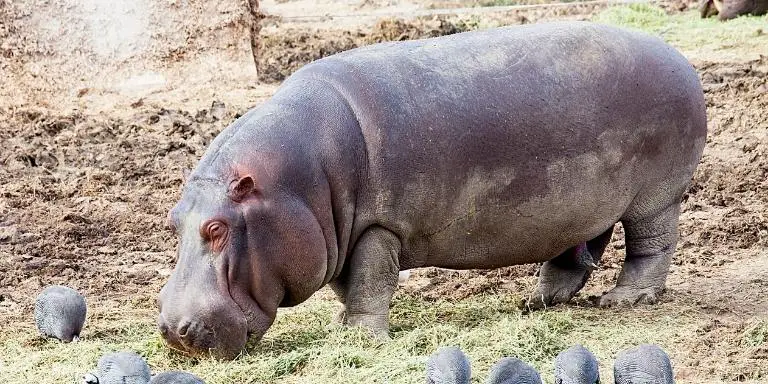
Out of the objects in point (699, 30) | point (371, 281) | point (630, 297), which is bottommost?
point (699, 30)

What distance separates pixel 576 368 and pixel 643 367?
0.71 ft

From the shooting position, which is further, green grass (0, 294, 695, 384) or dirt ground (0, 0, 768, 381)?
dirt ground (0, 0, 768, 381)

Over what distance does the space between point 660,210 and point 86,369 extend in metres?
2.68

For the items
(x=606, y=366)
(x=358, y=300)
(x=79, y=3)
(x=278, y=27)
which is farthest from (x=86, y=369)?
(x=278, y=27)

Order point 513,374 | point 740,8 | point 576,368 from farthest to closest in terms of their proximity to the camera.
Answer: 1. point 740,8
2. point 576,368
3. point 513,374

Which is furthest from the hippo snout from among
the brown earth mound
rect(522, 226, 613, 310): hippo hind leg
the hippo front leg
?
the brown earth mound

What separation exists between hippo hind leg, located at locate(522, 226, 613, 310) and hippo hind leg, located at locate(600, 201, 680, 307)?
5.8 inches

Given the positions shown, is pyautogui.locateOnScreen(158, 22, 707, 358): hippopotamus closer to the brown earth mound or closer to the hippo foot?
the hippo foot

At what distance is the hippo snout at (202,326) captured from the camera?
5.23m

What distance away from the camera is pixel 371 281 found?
571cm

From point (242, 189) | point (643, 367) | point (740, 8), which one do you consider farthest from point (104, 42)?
point (643, 367)

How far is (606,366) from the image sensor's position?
17.4 ft

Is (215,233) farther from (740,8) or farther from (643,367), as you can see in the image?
(740,8)

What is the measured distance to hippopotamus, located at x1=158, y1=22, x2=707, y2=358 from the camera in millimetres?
5348
